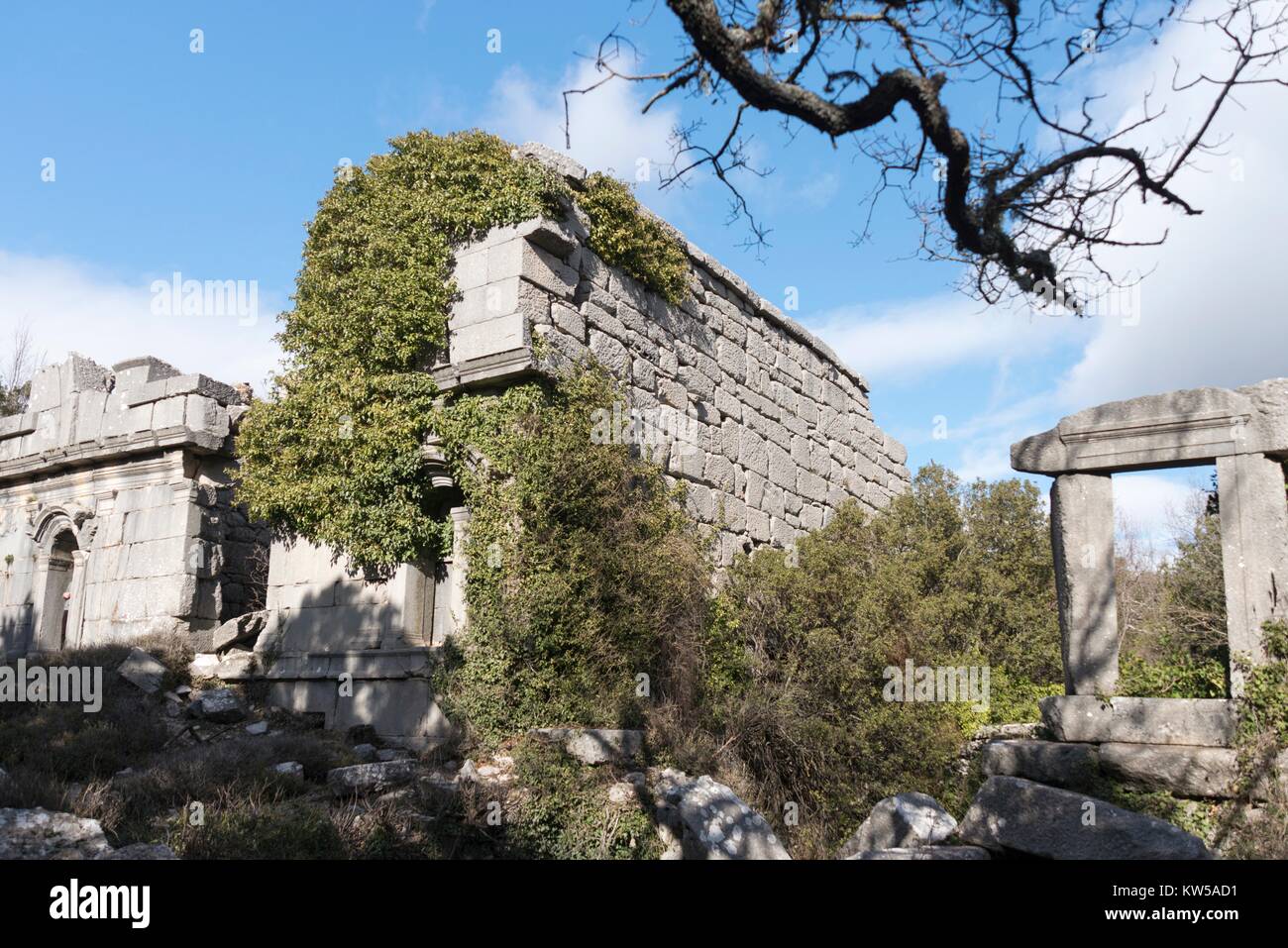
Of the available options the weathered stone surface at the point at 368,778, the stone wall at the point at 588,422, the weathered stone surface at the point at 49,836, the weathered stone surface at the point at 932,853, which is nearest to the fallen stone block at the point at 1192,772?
the weathered stone surface at the point at 932,853

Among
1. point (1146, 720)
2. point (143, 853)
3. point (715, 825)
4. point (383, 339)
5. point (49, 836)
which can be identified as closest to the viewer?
point (143, 853)

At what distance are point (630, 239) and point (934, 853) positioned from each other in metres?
7.48

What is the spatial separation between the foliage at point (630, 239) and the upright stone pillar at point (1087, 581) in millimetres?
5580

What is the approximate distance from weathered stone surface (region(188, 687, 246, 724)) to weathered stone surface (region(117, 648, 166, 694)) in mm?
441

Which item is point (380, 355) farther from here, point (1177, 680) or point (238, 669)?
point (1177, 680)

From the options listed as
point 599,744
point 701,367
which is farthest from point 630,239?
point 599,744

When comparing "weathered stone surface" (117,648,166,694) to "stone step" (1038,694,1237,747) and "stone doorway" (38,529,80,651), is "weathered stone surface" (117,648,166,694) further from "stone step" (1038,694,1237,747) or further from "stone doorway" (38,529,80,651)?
"stone step" (1038,694,1237,747)

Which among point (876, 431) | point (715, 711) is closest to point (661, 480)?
point (715, 711)

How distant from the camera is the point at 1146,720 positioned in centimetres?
643

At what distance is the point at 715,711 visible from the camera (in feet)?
28.1

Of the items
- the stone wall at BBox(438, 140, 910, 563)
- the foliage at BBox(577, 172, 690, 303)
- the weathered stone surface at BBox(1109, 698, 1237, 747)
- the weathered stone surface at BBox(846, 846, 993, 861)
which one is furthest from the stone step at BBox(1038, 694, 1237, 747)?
the foliage at BBox(577, 172, 690, 303)

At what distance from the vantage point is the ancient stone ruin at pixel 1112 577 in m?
6.27

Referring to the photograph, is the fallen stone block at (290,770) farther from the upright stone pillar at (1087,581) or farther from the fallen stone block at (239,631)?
the upright stone pillar at (1087,581)
